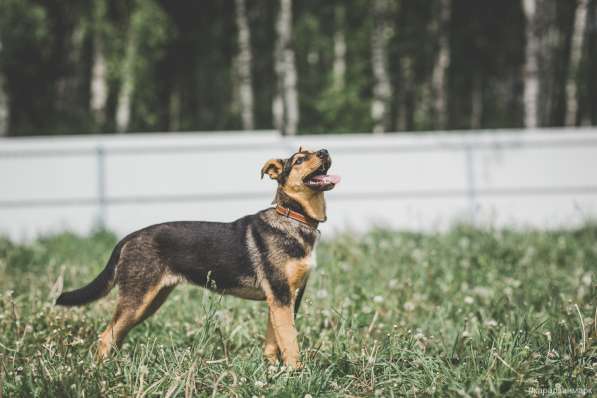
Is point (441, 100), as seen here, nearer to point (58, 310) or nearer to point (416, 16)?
point (416, 16)

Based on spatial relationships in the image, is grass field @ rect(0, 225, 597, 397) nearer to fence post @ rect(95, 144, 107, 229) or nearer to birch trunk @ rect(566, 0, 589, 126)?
fence post @ rect(95, 144, 107, 229)

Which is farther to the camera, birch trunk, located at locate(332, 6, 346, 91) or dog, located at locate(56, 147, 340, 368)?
birch trunk, located at locate(332, 6, 346, 91)

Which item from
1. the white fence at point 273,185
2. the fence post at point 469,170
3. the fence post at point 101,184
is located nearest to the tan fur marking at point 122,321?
the white fence at point 273,185

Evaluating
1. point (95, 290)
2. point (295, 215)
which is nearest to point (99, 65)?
point (95, 290)

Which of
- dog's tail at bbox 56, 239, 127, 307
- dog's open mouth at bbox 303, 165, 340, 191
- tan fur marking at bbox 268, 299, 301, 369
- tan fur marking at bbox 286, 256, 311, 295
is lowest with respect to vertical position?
tan fur marking at bbox 268, 299, 301, 369

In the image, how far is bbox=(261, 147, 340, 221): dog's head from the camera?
2.99m

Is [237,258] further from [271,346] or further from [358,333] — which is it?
[358,333]

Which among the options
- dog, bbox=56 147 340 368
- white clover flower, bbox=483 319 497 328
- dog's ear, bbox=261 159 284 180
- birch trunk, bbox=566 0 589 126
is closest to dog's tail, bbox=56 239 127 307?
dog, bbox=56 147 340 368

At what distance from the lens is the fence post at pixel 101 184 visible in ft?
28.6

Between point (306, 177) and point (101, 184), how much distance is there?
6.61m

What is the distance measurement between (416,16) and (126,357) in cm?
2138

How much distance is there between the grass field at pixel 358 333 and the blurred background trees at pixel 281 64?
27.4ft

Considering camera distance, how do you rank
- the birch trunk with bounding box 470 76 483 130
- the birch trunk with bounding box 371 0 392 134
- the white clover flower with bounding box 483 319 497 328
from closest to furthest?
the white clover flower with bounding box 483 319 497 328, the birch trunk with bounding box 371 0 392 134, the birch trunk with bounding box 470 76 483 130

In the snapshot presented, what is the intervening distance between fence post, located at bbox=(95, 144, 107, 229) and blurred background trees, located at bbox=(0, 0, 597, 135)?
538 centimetres
